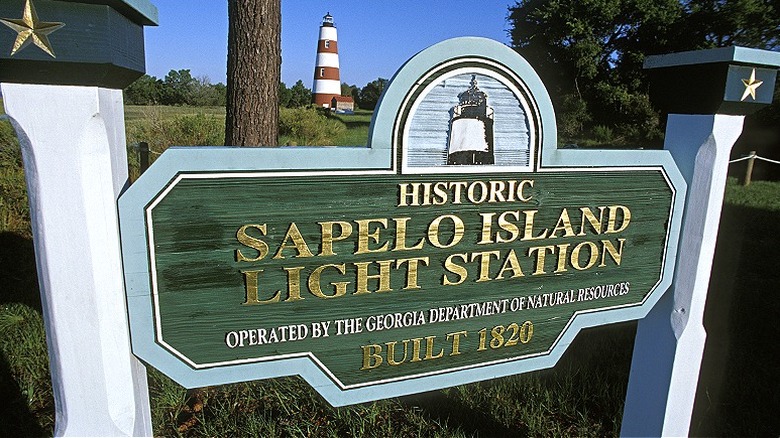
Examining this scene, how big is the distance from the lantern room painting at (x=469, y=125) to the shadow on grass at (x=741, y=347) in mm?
2068

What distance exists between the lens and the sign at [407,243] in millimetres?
1267

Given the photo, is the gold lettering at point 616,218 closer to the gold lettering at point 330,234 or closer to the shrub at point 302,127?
the gold lettering at point 330,234

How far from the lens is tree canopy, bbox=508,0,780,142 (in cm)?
1834

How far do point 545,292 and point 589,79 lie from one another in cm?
2164

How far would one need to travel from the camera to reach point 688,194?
1.78 metres

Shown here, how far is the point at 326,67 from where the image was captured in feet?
96.8

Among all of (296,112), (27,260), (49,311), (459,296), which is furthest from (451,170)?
(296,112)

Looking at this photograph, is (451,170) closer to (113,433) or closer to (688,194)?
(688,194)

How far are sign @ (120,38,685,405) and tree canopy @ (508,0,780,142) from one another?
18068mm

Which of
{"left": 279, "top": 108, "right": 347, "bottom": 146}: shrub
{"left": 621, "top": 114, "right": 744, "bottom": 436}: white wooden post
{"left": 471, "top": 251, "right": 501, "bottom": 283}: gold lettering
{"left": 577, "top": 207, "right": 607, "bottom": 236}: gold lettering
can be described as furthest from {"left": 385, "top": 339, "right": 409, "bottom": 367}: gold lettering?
{"left": 279, "top": 108, "right": 347, "bottom": 146}: shrub

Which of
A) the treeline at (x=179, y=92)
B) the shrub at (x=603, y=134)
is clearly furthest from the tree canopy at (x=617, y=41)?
the treeline at (x=179, y=92)

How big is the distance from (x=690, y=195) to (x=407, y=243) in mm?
1014

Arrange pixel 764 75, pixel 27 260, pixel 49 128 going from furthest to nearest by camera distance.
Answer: pixel 27 260
pixel 764 75
pixel 49 128

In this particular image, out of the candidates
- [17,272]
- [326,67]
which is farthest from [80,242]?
[326,67]
